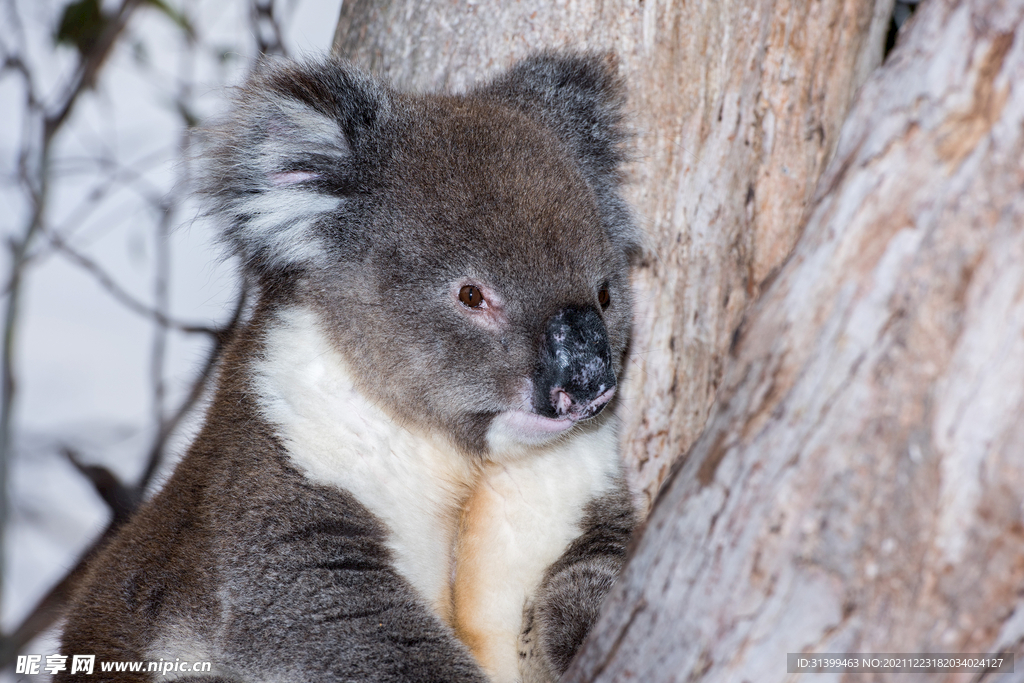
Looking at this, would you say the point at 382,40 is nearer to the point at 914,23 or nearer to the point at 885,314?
the point at 914,23

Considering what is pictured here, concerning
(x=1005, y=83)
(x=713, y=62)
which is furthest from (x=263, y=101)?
(x=1005, y=83)

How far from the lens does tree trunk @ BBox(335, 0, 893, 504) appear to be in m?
2.78

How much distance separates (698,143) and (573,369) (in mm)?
1045

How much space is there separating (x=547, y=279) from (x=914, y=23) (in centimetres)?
105

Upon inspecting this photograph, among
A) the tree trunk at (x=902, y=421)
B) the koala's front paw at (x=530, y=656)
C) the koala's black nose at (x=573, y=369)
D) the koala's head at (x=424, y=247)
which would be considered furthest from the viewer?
the koala's front paw at (x=530, y=656)

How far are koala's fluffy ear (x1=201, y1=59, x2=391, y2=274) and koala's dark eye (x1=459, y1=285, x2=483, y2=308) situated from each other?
17.1 inches

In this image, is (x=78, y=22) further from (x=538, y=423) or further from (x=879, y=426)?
(x=879, y=426)

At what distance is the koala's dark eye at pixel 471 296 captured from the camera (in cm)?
226

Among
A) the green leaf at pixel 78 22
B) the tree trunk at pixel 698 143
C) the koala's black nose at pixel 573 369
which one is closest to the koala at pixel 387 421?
the koala's black nose at pixel 573 369

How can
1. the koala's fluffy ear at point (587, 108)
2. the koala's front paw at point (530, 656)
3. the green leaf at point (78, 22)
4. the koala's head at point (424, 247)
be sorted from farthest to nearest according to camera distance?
the green leaf at point (78, 22) < the koala's fluffy ear at point (587, 108) < the koala's front paw at point (530, 656) < the koala's head at point (424, 247)

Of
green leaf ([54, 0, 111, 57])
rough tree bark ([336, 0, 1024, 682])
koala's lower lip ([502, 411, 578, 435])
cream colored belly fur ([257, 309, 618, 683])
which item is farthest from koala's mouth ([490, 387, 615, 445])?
green leaf ([54, 0, 111, 57])

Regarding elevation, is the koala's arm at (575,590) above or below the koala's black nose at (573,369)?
below

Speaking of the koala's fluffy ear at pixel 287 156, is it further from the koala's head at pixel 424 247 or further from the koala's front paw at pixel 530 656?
the koala's front paw at pixel 530 656

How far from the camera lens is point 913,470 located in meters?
1.33
